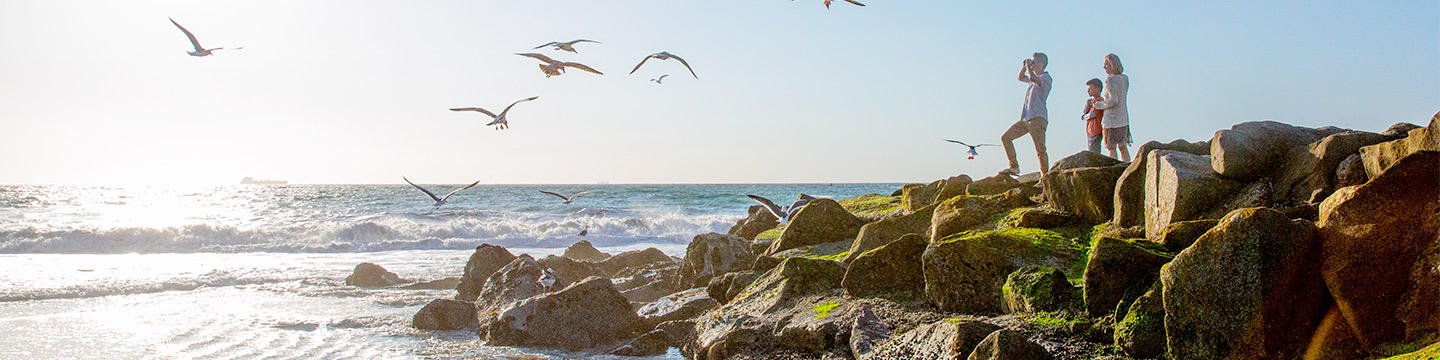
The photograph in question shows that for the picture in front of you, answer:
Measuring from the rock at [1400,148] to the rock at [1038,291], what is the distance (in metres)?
1.61

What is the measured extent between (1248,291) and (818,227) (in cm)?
565

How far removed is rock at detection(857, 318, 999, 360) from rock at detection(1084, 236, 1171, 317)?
0.58 meters

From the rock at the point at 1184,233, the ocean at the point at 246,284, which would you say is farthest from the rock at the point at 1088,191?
the ocean at the point at 246,284

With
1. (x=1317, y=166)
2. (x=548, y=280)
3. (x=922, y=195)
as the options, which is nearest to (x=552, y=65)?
(x=548, y=280)

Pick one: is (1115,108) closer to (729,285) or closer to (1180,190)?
(1180,190)

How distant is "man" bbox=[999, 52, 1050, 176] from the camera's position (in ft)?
33.2

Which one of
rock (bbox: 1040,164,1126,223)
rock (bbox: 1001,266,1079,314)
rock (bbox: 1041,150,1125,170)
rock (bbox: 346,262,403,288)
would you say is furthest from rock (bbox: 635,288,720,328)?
rock (bbox: 346,262,403,288)

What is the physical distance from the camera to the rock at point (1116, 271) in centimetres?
450

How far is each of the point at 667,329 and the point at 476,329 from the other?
2517mm

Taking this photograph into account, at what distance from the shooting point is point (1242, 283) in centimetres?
384

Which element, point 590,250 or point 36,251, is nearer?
point 590,250

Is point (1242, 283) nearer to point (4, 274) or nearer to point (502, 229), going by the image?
point (4, 274)

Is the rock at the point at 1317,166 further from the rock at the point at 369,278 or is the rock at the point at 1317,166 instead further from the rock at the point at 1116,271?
the rock at the point at 369,278

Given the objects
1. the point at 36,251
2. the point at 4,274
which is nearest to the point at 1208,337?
the point at 4,274
